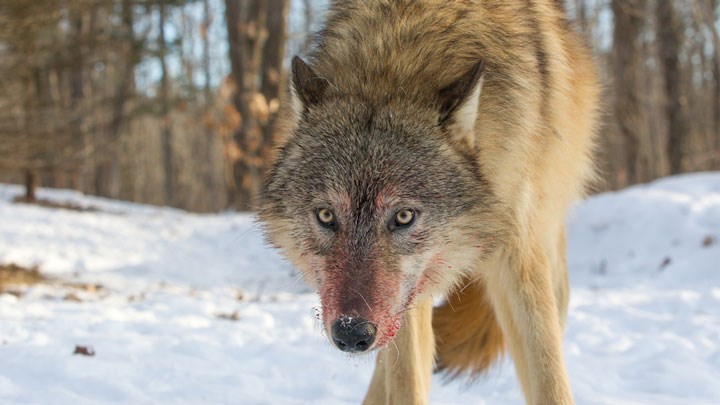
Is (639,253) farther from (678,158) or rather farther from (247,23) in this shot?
(247,23)

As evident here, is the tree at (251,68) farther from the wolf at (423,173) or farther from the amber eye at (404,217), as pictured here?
the amber eye at (404,217)

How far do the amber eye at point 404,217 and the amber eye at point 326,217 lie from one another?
230 mm

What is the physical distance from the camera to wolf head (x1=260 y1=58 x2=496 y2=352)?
2432mm

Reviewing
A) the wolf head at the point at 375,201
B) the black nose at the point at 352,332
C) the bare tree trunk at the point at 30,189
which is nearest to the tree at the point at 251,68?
the bare tree trunk at the point at 30,189

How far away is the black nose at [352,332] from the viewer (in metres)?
2.32

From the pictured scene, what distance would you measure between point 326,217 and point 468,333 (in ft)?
5.17

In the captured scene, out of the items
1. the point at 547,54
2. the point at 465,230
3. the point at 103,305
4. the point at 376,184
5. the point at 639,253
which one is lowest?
the point at 639,253

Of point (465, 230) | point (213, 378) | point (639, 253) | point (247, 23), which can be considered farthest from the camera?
point (247, 23)

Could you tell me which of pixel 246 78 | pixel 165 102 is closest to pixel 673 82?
pixel 246 78

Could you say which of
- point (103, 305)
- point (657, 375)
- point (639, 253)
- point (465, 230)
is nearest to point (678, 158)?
point (639, 253)

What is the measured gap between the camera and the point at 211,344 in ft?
15.0

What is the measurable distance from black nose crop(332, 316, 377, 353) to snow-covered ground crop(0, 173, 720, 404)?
0.59m

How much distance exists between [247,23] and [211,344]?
10579 millimetres

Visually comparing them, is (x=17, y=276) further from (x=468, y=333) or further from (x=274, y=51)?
(x=274, y=51)
